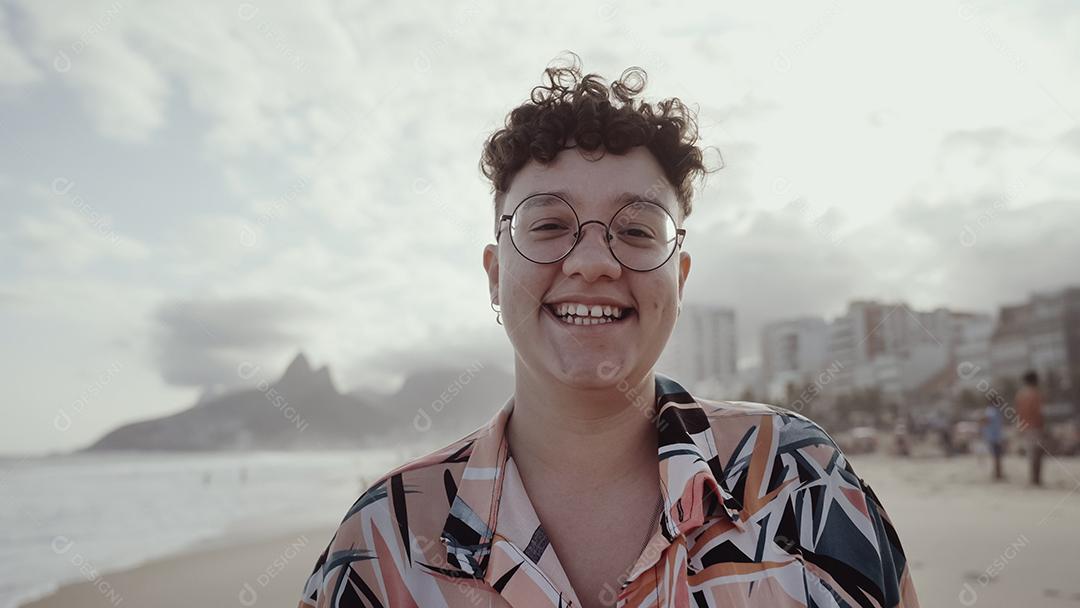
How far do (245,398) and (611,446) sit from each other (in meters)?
61.1

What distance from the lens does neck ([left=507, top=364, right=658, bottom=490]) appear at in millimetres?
2176

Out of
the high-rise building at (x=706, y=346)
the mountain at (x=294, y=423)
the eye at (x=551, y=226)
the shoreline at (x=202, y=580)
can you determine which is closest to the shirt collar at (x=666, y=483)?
the eye at (x=551, y=226)

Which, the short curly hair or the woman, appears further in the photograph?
the short curly hair

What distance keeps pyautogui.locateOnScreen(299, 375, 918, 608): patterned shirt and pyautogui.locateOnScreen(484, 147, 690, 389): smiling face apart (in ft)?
0.94

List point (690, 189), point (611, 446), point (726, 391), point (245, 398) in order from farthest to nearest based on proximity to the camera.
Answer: point (245, 398), point (726, 391), point (690, 189), point (611, 446)

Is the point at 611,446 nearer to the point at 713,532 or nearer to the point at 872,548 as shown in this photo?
the point at 713,532

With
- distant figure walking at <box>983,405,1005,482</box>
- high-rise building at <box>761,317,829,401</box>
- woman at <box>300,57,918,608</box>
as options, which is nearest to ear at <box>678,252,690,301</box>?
woman at <box>300,57,918,608</box>

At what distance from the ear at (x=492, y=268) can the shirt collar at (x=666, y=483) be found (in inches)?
16.7

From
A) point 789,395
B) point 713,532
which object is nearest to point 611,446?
point 713,532

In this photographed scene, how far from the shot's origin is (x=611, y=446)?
221 centimetres

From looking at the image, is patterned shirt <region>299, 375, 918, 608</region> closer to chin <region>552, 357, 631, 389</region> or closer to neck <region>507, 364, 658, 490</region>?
neck <region>507, 364, 658, 490</region>

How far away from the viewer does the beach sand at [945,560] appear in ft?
20.8

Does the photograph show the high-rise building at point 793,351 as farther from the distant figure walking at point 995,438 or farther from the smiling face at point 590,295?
the smiling face at point 590,295

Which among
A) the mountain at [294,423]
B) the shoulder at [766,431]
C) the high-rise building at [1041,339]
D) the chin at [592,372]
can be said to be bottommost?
the mountain at [294,423]
